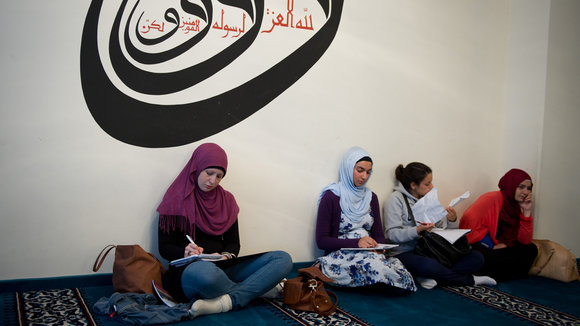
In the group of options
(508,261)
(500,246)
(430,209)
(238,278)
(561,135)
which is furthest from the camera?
(561,135)

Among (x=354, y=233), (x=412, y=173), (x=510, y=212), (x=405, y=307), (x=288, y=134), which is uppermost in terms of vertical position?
(x=288, y=134)

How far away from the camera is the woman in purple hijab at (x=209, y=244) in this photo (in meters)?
2.45

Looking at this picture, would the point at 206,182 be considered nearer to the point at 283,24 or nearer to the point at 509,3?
the point at 283,24

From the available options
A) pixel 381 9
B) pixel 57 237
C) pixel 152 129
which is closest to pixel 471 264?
pixel 381 9

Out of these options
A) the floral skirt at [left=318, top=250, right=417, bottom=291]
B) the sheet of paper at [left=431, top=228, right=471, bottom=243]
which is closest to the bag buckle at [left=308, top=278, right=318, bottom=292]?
the floral skirt at [left=318, top=250, right=417, bottom=291]

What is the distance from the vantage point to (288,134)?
3385 mm

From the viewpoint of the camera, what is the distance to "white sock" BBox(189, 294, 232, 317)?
238 cm

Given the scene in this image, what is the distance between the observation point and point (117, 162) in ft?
9.47

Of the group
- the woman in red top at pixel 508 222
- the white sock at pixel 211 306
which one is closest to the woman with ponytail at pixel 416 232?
the woman in red top at pixel 508 222

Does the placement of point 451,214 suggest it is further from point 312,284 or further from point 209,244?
point 209,244

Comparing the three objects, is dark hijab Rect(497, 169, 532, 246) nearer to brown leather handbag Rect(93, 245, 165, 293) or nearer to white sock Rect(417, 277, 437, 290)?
white sock Rect(417, 277, 437, 290)

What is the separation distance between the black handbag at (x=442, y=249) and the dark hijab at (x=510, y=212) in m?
0.63

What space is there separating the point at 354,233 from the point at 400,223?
0.41 metres

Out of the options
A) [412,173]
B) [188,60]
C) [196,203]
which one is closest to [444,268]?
[412,173]
